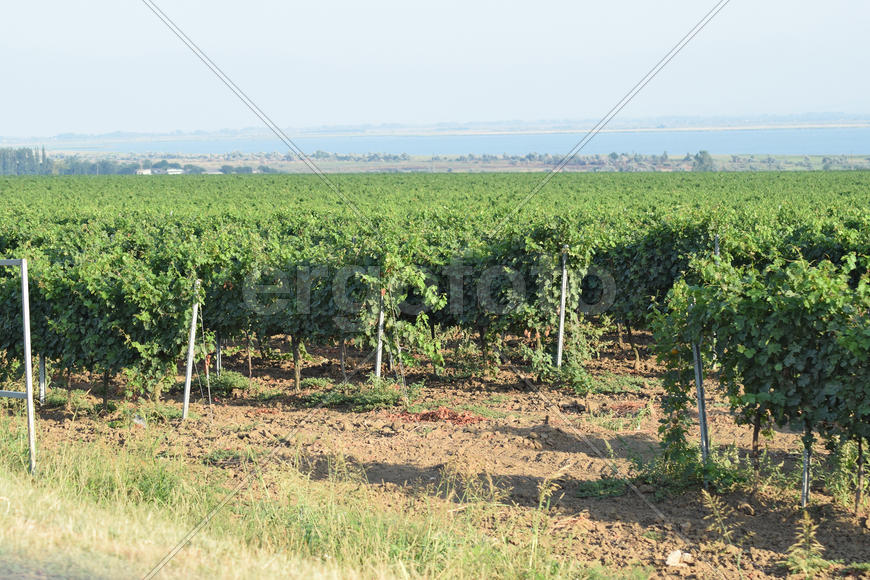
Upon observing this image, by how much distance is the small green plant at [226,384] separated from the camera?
39.5ft

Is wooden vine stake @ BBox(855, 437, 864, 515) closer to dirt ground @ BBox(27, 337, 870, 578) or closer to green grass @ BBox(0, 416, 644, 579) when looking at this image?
dirt ground @ BBox(27, 337, 870, 578)

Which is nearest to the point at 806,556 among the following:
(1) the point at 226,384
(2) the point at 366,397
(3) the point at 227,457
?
(3) the point at 227,457

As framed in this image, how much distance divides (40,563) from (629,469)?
5.19 m

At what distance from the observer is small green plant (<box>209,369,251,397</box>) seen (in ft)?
39.5

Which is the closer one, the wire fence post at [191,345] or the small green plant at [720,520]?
the small green plant at [720,520]

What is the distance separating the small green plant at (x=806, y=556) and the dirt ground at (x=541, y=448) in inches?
3.0

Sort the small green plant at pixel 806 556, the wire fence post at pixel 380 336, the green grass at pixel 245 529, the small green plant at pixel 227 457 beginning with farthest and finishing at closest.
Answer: the wire fence post at pixel 380 336 < the small green plant at pixel 227 457 < the small green plant at pixel 806 556 < the green grass at pixel 245 529

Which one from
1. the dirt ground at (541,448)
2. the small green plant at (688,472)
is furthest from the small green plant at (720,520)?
the small green plant at (688,472)

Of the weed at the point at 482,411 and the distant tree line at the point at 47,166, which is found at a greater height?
the distant tree line at the point at 47,166

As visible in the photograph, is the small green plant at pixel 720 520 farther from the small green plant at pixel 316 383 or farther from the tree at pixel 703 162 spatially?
the tree at pixel 703 162

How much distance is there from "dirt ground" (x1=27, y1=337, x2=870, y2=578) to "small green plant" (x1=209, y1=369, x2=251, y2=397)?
0.12m

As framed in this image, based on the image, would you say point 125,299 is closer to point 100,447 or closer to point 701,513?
point 100,447

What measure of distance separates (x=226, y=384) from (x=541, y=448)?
526 cm

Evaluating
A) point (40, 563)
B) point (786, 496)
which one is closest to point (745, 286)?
point (786, 496)
